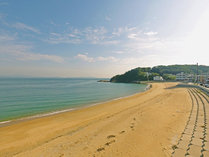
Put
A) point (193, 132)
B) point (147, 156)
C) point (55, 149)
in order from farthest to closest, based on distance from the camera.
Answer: point (193, 132)
point (55, 149)
point (147, 156)

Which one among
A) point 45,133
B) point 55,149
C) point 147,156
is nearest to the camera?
point 147,156

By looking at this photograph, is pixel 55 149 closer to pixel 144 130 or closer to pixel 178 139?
pixel 144 130

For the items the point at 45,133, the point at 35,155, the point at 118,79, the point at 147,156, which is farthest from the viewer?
the point at 118,79

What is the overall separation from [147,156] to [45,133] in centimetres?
663

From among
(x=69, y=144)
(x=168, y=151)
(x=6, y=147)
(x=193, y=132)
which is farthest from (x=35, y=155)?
(x=193, y=132)

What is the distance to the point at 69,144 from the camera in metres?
5.44

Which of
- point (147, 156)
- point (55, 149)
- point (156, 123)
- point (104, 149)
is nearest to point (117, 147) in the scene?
point (104, 149)

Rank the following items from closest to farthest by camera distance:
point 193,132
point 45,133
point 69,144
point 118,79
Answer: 1. point 69,144
2. point 193,132
3. point 45,133
4. point 118,79

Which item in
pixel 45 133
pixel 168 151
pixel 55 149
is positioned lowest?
pixel 45 133

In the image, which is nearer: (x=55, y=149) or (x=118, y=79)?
(x=55, y=149)

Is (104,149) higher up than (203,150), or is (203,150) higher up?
(203,150)

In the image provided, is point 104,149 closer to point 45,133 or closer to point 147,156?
point 147,156

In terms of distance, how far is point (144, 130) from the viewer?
6602mm

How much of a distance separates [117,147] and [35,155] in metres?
3.62
